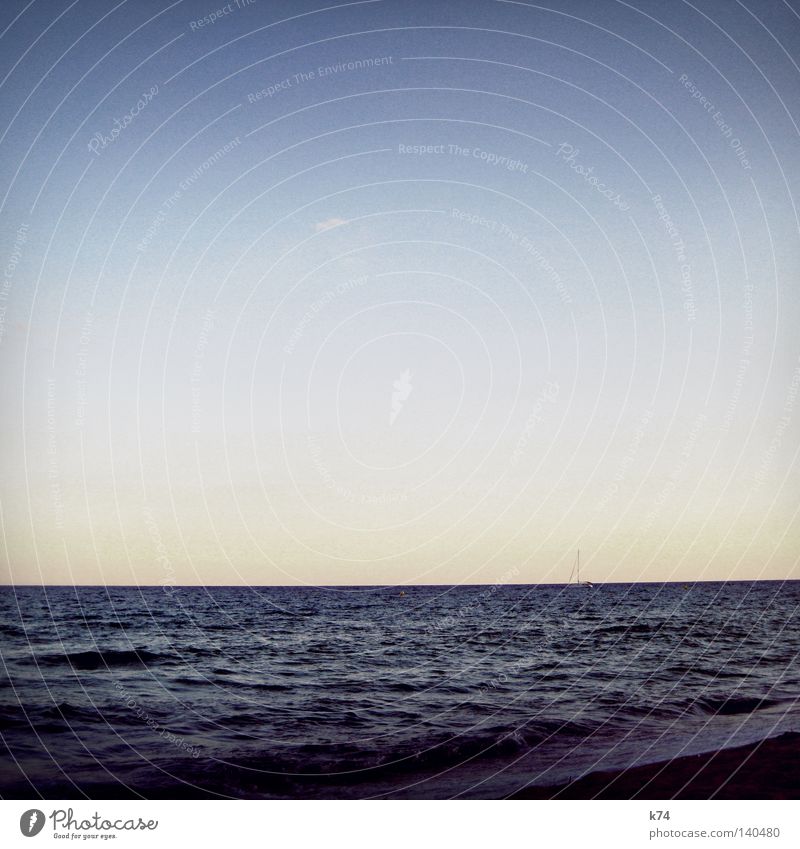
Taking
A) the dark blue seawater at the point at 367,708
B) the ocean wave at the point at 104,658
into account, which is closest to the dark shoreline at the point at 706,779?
the dark blue seawater at the point at 367,708

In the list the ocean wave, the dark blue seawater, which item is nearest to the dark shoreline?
the dark blue seawater

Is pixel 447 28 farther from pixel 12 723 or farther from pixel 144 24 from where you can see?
pixel 12 723

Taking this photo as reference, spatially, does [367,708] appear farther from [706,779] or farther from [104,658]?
[104,658]

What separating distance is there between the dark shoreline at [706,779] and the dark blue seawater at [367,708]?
0.47 meters

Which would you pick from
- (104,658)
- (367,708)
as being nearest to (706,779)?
(367,708)

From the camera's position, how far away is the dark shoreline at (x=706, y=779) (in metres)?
6.89

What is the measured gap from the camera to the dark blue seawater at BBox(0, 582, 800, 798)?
8586 mm

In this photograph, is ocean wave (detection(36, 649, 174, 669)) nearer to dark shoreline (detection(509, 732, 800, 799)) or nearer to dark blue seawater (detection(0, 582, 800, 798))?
dark blue seawater (detection(0, 582, 800, 798))

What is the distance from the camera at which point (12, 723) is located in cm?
1092

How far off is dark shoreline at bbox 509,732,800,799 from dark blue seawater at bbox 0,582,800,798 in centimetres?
47

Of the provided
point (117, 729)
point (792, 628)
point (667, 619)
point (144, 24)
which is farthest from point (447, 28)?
point (667, 619)

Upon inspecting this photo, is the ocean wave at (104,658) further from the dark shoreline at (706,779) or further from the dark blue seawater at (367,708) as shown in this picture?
the dark shoreline at (706,779)

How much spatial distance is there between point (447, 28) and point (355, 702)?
10.3m

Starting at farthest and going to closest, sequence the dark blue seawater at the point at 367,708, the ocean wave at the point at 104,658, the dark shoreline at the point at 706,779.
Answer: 1. the ocean wave at the point at 104,658
2. the dark blue seawater at the point at 367,708
3. the dark shoreline at the point at 706,779
